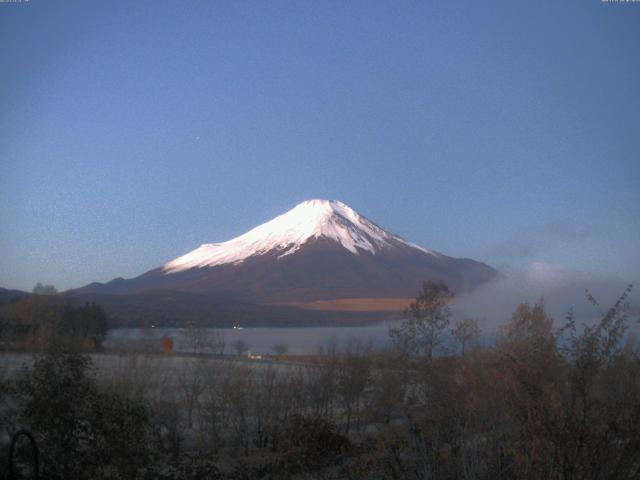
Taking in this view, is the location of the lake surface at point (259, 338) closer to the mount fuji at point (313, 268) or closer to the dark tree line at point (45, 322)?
the dark tree line at point (45, 322)

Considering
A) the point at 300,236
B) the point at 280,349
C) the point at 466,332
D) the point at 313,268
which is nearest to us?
the point at 466,332

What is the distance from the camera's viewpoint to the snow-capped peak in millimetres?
119375

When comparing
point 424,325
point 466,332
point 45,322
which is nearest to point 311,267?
point 45,322

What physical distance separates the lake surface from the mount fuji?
2602 cm

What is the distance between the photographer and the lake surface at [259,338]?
26.1m

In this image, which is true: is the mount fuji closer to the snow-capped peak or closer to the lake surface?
the snow-capped peak

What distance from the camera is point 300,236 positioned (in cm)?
12350

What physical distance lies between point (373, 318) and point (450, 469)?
61559mm

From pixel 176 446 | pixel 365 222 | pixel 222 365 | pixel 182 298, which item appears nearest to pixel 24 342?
pixel 222 365

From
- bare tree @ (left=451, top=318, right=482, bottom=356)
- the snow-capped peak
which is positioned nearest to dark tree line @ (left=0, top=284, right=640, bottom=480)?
bare tree @ (left=451, top=318, right=482, bottom=356)

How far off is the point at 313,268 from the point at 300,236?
58.7 feet

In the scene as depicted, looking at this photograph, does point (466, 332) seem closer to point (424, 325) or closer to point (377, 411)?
point (424, 325)

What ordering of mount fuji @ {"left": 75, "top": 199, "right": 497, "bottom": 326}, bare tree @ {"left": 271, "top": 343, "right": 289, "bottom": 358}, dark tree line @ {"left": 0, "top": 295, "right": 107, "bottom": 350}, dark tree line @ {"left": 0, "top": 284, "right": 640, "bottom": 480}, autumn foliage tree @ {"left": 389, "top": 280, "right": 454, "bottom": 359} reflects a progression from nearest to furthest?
dark tree line @ {"left": 0, "top": 284, "right": 640, "bottom": 480} → autumn foliage tree @ {"left": 389, "top": 280, "right": 454, "bottom": 359} → dark tree line @ {"left": 0, "top": 295, "right": 107, "bottom": 350} → bare tree @ {"left": 271, "top": 343, "right": 289, "bottom": 358} → mount fuji @ {"left": 75, "top": 199, "right": 497, "bottom": 326}

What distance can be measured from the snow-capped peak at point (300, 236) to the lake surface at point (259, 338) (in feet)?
168
